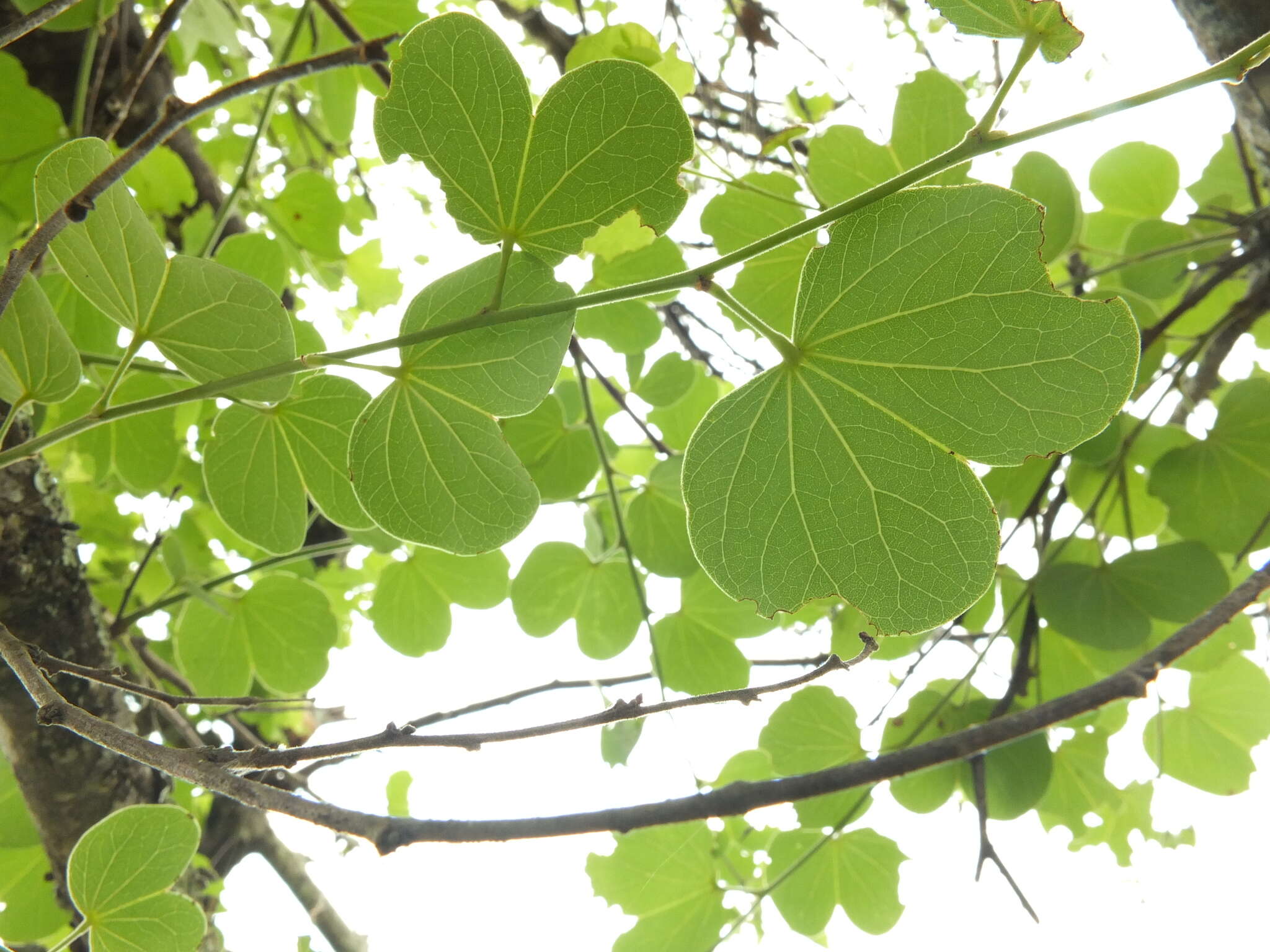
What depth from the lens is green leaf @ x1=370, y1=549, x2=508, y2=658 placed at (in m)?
1.49

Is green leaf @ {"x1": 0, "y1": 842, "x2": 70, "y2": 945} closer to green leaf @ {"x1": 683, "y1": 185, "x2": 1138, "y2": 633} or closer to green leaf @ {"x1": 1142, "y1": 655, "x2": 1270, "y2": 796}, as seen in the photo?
green leaf @ {"x1": 683, "y1": 185, "x2": 1138, "y2": 633}

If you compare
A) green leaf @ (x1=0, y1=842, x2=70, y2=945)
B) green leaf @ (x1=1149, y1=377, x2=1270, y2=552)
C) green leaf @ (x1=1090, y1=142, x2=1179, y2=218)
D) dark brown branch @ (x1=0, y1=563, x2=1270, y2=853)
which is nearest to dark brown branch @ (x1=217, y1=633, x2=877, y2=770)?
dark brown branch @ (x1=0, y1=563, x2=1270, y2=853)

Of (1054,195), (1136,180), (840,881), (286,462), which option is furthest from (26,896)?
(1136,180)

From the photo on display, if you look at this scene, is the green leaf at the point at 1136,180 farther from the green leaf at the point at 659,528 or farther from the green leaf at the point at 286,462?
the green leaf at the point at 286,462

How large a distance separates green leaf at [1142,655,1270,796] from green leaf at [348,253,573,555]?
1.28 metres

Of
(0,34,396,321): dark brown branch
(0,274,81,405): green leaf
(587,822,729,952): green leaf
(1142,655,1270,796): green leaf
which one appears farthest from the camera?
(1142,655,1270,796): green leaf

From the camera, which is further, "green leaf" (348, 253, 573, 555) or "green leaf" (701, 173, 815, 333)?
"green leaf" (701, 173, 815, 333)

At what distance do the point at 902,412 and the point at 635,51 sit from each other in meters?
0.75

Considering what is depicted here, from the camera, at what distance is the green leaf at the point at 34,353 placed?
0.70 meters

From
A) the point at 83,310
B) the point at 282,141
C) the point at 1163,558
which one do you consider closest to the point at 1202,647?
the point at 1163,558

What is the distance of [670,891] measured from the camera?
1.31 m

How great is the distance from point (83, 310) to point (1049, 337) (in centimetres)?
138

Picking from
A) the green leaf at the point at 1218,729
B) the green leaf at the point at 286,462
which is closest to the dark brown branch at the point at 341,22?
the green leaf at the point at 286,462

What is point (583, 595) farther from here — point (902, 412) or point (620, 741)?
point (902, 412)
